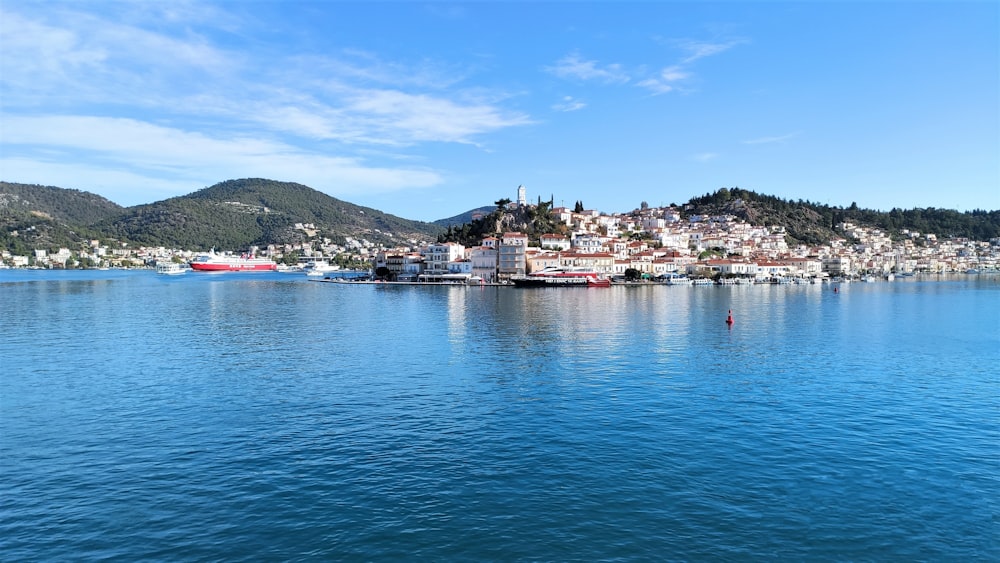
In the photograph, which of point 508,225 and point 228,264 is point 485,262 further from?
point 228,264

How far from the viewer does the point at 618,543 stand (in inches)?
436

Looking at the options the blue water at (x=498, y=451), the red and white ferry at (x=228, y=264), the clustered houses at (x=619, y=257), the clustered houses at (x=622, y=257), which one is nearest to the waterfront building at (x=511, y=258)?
the clustered houses at (x=619, y=257)

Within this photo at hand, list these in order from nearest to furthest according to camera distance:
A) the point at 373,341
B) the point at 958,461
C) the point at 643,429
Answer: the point at 958,461 < the point at 643,429 < the point at 373,341

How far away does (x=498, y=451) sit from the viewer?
52.6ft

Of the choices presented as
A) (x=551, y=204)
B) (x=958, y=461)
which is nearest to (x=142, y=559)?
(x=958, y=461)

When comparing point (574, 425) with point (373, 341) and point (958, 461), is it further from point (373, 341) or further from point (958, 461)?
point (373, 341)

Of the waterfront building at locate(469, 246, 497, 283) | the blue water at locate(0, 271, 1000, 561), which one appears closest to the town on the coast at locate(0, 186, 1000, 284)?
the waterfront building at locate(469, 246, 497, 283)

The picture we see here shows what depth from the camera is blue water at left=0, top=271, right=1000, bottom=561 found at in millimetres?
11266

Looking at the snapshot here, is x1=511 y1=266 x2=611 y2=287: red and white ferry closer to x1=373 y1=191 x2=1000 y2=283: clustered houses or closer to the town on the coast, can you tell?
the town on the coast

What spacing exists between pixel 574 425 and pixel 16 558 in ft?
43.0

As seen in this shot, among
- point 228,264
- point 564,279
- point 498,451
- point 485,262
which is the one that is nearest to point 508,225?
point 485,262

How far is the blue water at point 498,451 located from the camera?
1127 cm

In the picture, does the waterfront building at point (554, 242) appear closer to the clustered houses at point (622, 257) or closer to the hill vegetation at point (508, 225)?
the clustered houses at point (622, 257)

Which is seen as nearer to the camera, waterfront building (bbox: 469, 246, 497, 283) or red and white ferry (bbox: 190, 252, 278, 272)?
waterfront building (bbox: 469, 246, 497, 283)
